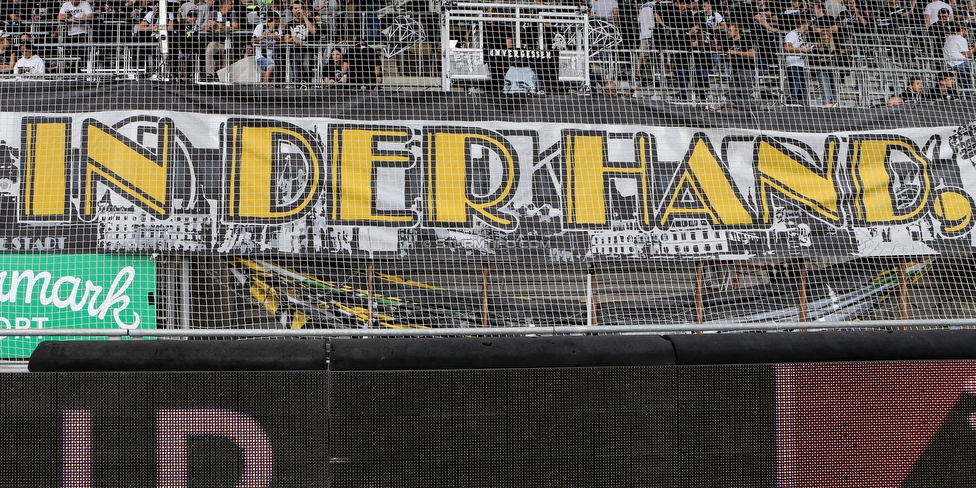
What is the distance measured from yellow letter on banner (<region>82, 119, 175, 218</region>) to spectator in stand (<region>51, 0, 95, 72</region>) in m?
1.76

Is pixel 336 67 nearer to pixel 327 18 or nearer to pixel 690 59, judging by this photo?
pixel 327 18

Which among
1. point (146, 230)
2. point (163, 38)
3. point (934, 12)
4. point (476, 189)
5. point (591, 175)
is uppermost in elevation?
point (934, 12)

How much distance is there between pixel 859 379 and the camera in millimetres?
3926

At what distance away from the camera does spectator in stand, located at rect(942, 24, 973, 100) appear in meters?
8.20

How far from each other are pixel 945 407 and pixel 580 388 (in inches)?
70.8

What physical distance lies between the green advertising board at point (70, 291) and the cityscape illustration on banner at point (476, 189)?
14cm

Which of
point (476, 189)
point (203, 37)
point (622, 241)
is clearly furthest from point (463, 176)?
point (203, 37)

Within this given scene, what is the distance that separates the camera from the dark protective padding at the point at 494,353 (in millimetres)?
3766

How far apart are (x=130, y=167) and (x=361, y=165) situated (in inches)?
76.2

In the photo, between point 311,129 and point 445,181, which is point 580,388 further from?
point 311,129

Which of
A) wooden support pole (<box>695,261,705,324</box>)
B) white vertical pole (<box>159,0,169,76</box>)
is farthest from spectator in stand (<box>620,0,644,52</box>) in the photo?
white vertical pole (<box>159,0,169,76</box>)

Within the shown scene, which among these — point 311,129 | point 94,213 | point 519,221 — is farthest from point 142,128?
point 519,221

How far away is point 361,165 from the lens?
7262mm

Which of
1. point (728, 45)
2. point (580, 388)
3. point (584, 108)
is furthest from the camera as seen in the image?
point (728, 45)
